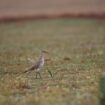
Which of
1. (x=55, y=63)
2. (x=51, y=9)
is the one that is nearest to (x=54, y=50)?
(x=55, y=63)

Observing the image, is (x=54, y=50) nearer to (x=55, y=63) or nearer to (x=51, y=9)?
(x=55, y=63)

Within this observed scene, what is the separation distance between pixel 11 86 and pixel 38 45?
28.9ft

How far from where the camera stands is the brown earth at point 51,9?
3177 centimetres

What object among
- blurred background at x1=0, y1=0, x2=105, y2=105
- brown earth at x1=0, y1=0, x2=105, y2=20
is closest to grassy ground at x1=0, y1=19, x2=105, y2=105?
blurred background at x1=0, y1=0, x2=105, y2=105

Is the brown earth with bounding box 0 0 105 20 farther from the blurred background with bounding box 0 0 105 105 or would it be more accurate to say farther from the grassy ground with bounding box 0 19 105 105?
the grassy ground with bounding box 0 19 105 105

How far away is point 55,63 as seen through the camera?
14.7 m

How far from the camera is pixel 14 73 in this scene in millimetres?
13031

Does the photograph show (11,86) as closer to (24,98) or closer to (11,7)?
(24,98)

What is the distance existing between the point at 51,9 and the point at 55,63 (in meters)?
18.7

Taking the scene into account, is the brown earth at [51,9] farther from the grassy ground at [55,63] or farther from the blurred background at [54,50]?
the grassy ground at [55,63]

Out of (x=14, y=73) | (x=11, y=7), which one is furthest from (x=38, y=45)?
(x=11, y=7)

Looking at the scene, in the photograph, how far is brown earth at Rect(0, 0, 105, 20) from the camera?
31766 mm

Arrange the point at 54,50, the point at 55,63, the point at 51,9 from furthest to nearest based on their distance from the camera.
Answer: the point at 51,9
the point at 54,50
the point at 55,63

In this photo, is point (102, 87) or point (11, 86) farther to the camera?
point (11, 86)
